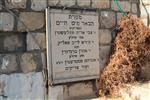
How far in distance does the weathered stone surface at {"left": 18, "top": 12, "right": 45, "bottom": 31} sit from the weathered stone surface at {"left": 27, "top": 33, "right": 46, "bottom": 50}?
93 millimetres

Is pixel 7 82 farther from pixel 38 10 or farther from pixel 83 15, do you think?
pixel 83 15

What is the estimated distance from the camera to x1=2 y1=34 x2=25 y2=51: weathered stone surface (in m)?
3.95

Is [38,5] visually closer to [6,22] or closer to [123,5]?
[6,22]

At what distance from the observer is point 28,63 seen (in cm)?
408

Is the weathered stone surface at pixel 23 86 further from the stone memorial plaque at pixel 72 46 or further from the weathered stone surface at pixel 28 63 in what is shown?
the stone memorial plaque at pixel 72 46

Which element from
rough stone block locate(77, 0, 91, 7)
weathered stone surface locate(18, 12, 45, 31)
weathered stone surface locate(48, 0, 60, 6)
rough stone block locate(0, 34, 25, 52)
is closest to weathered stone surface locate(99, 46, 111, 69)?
rough stone block locate(77, 0, 91, 7)

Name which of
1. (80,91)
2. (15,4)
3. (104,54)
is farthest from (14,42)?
(104,54)

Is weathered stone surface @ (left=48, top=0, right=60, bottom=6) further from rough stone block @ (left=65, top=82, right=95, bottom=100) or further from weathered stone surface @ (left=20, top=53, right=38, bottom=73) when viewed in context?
rough stone block @ (left=65, top=82, right=95, bottom=100)

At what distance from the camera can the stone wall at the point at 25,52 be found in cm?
392

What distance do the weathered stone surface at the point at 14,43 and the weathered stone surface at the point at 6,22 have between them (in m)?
0.12

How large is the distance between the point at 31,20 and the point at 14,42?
1.20 ft

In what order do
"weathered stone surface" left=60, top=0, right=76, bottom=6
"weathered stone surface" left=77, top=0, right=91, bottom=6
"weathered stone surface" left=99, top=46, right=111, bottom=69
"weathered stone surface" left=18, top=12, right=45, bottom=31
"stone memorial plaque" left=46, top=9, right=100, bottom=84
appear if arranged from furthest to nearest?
"weathered stone surface" left=99, top=46, right=111, bottom=69
"weathered stone surface" left=77, top=0, right=91, bottom=6
"weathered stone surface" left=60, top=0, right=76, bottom=6
"stone memorial plaque" left=46, top=9, right=100, bottom=84
"weathered stone surface" left=18, top=12, right=45, bottom=31

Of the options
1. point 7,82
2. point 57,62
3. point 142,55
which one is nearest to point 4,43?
point 7,82

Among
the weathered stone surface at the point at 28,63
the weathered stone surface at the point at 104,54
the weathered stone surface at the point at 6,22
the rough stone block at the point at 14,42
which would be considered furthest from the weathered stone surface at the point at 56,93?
the weathered stone surface at the point at 6,22
